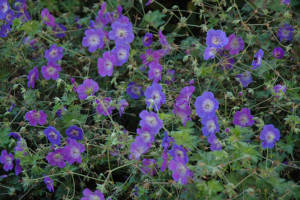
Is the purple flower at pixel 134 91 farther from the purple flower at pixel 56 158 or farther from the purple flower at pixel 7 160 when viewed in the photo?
the purple flower at pixel 7 160

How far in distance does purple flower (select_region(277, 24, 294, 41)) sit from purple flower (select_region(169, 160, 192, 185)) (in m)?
1.43

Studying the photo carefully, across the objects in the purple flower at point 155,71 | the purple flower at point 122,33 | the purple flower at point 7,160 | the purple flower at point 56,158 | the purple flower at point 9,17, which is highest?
the purple flower at point 122,33

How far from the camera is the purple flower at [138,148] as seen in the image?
1857 mm

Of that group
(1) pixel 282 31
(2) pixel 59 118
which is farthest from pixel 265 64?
(2) pixel 59 118

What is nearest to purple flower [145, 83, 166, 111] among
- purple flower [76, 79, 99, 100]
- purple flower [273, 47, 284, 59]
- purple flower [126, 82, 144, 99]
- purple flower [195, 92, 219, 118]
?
Answer: purple flower [195, 92, 219, 118]

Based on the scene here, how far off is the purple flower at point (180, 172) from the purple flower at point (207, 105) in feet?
1.23

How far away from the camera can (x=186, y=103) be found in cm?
210

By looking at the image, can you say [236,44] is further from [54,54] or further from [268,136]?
[54,54]

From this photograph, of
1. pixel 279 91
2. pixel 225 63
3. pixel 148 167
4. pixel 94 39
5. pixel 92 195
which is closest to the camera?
pixel 92 195

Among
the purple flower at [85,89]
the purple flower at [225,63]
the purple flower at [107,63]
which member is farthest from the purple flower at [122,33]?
the purple flower at [225,63]

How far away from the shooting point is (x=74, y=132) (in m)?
2.25

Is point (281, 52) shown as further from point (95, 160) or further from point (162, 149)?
point (95, 160)

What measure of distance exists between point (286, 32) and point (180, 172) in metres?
1.50

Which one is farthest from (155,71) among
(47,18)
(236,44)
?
(47,18)
